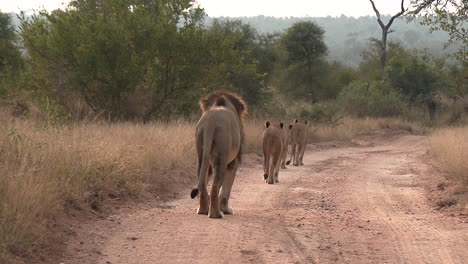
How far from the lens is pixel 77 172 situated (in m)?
8.22

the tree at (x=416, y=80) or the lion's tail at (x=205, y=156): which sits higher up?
the lion's tail at (x=205, y=156)

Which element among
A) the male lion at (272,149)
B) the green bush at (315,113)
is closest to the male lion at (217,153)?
the male lion at (272,149)

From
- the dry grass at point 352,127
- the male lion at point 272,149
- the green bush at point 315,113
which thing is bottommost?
the dry grass at point 352,127

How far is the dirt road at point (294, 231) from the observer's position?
582 cm

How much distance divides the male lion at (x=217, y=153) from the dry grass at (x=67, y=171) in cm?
155

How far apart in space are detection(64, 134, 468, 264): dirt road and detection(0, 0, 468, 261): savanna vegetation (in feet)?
2.60

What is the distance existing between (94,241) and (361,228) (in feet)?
10.6

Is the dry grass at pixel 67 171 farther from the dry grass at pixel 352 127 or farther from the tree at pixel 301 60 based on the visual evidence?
A: the tree at pixel 301 60

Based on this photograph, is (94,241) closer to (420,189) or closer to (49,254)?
(49,254)

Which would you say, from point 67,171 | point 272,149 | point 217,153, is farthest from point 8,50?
point 217,153

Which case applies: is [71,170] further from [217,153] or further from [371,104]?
[371,104]

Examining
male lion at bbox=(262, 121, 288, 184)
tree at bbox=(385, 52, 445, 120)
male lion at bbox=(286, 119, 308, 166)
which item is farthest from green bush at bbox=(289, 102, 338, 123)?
male lion at bbox=(262, 121, 288, 184)

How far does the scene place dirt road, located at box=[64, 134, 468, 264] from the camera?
5.82 m

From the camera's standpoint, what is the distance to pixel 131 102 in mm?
20547
